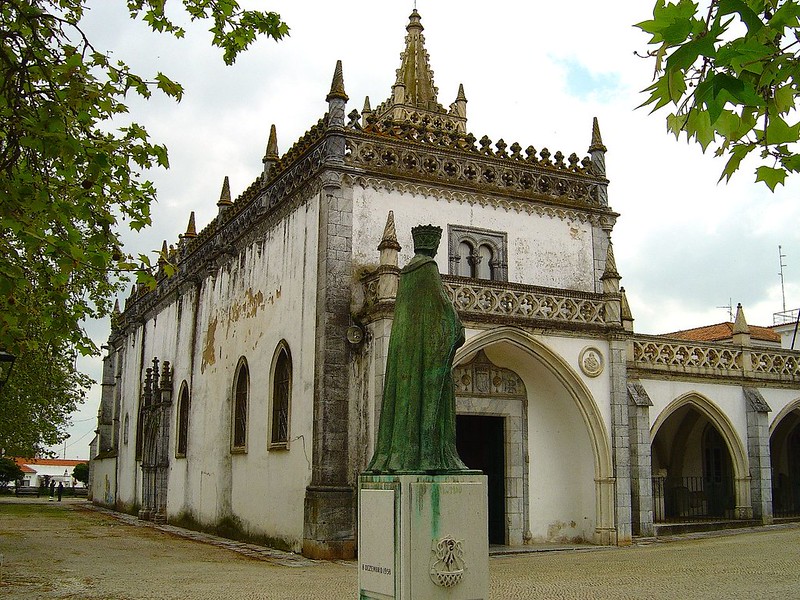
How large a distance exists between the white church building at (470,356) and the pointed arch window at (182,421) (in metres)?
2.33

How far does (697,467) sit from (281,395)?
12.5m

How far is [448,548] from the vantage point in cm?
757

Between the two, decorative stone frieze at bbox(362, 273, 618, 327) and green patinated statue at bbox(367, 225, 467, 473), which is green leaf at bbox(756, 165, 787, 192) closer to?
green patinated statue at bbox(367, 225, 467, 473)

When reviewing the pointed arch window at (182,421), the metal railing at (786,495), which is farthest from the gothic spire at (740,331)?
the pointed arch window at (182,421)

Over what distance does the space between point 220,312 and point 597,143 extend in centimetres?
1052

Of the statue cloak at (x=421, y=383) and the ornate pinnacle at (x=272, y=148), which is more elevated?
the ornate pinnacle at (x=272, y=148)

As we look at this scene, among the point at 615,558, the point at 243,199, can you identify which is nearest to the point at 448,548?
the point at 615,558

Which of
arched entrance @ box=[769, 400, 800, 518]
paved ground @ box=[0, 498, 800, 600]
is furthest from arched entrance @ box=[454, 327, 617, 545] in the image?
arched entrance @ box=[769, 400, 800, 518]

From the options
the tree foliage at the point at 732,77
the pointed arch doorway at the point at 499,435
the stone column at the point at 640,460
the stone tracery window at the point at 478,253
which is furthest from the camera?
the stone column at the point at 640,460

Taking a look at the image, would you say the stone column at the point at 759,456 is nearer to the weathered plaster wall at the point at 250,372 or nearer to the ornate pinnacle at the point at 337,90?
the weathered plaster wall at the point at 250,372

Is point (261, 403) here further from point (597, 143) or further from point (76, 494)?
point (76, 494)

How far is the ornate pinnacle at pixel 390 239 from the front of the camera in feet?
53.8

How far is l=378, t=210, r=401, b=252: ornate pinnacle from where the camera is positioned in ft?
53.8

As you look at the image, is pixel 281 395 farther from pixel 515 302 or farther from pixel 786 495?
pixel 786 495
